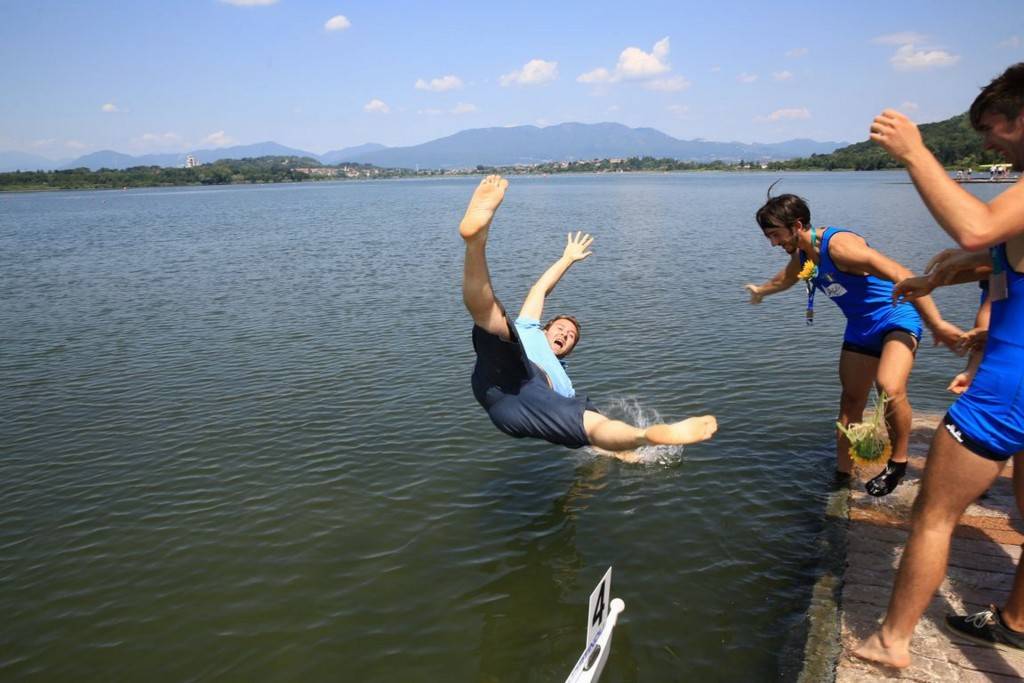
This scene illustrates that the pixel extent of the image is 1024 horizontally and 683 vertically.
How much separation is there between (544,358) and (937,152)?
13034 centimetres

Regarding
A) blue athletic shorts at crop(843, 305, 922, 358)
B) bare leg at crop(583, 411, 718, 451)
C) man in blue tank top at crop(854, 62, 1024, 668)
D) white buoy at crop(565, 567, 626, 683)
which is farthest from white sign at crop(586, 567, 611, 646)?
blue athletic shorts at crop(843, 305, 922, 358)

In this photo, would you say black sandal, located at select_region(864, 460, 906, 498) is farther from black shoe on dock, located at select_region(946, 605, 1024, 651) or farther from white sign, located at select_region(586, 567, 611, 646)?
white sign, located at select_region(586, 567, 611, 646)

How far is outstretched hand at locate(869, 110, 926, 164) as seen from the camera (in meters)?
3.33

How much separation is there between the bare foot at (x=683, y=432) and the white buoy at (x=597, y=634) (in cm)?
101

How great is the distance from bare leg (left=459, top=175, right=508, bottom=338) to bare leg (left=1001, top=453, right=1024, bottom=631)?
3674 millimetres

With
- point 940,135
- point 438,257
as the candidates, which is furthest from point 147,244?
point 940,135

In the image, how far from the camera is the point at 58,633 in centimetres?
639

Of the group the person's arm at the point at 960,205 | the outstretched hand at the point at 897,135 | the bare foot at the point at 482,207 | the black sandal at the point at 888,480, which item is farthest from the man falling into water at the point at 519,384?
the black sandal at the point at 888,480

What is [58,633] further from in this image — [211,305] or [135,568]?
[211,305]

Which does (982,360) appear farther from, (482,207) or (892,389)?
(482,207)

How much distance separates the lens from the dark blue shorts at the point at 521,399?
17.0 ft

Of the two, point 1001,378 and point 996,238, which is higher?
point 996,238

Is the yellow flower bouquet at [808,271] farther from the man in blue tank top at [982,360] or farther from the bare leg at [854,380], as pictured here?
the man in blue tank top at [982,360]

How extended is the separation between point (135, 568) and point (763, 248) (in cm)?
3119
